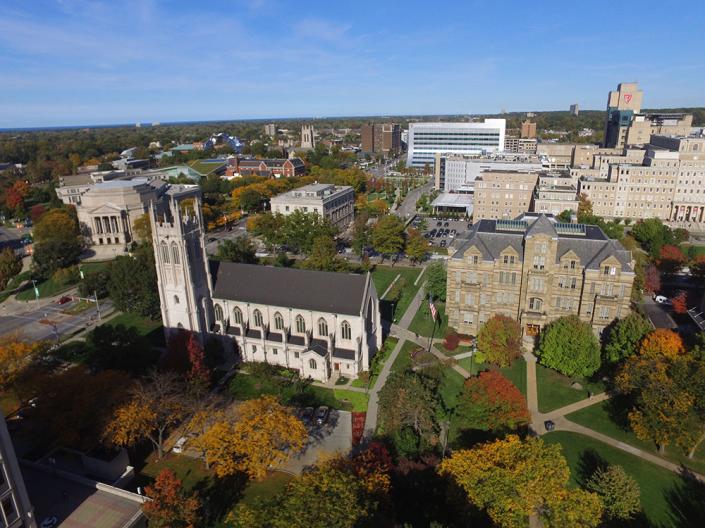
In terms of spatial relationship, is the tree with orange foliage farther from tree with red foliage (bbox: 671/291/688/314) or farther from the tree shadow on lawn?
tree with red foliage (bbox: 671/291/688/314)

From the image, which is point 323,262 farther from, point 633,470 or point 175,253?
point 633,470

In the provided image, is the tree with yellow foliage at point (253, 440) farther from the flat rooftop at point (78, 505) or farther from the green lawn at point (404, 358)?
the green lawn at point (404, 358)

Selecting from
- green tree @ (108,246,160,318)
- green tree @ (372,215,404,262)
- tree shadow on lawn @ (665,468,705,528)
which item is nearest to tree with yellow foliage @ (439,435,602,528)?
tree shadow on lawn @ (665,468,705,528)

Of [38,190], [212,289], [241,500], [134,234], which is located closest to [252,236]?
[134,234]

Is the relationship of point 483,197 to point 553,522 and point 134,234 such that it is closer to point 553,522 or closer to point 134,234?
point 134,234

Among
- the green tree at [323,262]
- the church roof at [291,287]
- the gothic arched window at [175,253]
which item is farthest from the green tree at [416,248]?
the gothic arched window at [175,253]

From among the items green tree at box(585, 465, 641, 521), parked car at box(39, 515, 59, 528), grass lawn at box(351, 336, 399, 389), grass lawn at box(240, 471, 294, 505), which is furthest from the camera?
grass lawn at box(351, 336, 399, 389)
